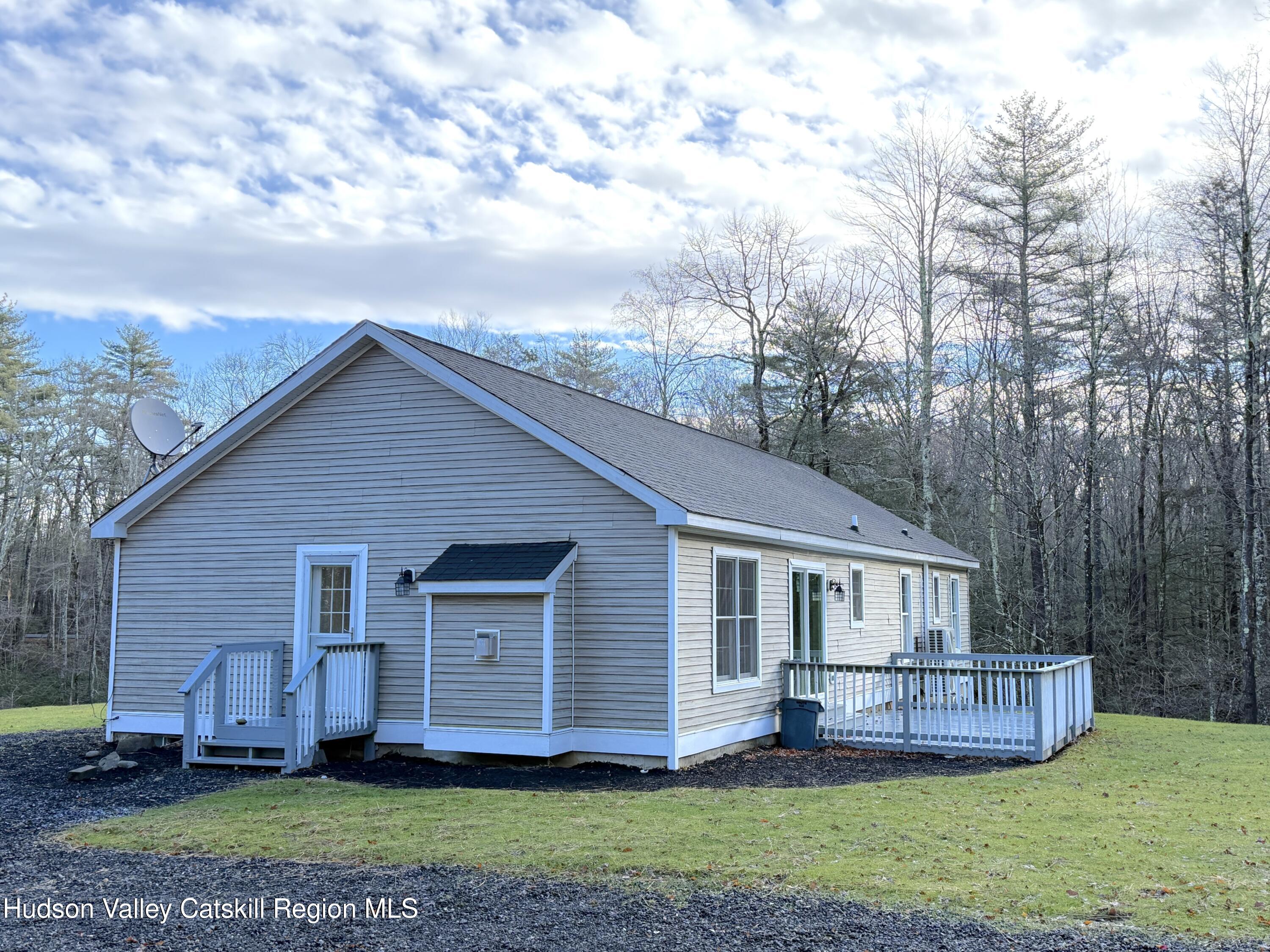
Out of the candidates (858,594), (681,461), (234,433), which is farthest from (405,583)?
(858,594)

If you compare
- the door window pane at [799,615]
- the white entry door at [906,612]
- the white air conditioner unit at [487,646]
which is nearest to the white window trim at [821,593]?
the door window pane at [799,615]

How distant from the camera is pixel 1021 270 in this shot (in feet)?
92.3

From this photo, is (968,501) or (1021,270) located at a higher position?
(1021,270)

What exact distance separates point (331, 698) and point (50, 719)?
10041 mm

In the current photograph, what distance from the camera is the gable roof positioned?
1197 cm

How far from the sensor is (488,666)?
11641 millimetres

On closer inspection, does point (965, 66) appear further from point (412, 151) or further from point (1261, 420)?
point (1261, 420)

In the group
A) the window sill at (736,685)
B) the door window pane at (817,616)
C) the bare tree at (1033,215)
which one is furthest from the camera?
the bare tree at (1033,215)

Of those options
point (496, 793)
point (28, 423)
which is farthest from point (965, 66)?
point (28, 423)

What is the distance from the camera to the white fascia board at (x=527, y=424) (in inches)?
448

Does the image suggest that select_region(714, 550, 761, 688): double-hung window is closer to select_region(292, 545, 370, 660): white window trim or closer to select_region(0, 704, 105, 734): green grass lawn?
select_region(292, 545, 370, 660): white window trim

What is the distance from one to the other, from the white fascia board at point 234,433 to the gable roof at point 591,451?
0.05 feet

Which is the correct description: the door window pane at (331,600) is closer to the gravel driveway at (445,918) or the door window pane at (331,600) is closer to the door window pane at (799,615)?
the gravel driveway at (445,918)

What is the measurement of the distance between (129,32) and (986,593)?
2613cm
